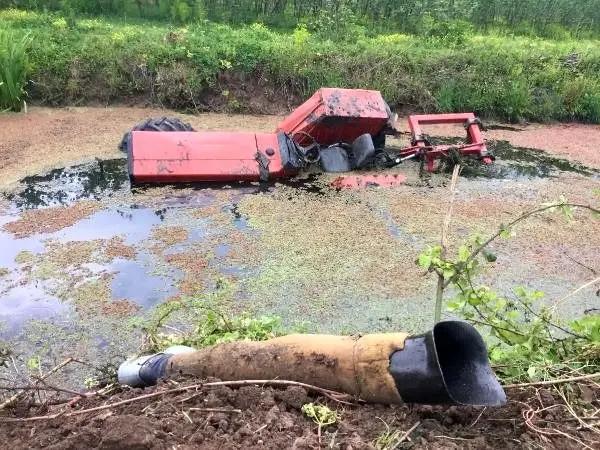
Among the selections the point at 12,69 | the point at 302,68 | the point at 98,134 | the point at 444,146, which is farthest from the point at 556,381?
the point at 12,69

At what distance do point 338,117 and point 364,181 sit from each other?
1.94ft

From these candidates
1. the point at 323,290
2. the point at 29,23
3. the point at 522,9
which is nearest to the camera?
the point at 323,290

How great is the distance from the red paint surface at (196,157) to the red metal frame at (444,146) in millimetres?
1283

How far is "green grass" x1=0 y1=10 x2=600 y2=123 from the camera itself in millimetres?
7031

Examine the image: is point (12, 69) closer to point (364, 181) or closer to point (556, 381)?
point (364, 181)

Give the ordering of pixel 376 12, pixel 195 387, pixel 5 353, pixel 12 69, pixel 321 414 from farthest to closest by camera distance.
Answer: pixel 376 12 → pixel 12 69 → pixel 5 353 → pixel 195 387 → pixel 321 414

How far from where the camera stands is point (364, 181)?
532 cm


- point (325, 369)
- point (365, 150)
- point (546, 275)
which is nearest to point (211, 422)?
point (325, 369)

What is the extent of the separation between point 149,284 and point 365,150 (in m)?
2.48

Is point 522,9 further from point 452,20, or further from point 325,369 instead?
point 325,369

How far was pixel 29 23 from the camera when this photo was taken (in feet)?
26.6

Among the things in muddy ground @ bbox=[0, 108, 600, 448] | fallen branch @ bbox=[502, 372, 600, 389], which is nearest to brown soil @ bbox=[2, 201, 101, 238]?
muddy ground @ bbox=[0, 108, 600, 448]

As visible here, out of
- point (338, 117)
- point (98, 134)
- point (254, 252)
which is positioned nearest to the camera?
point (254, 252)

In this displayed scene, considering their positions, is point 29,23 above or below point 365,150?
above
